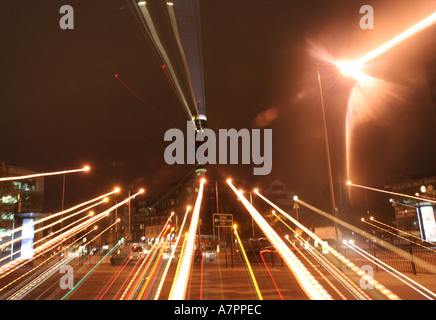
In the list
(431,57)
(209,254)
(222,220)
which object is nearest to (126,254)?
(209,254)

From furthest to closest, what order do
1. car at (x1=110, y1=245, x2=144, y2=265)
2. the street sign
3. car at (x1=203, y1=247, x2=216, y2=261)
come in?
1. car at (x1=203, y1=247, x2=216, y2=261)
2. car at (x1=110, y1=245, x2=144, y2=265)
3. the street sign

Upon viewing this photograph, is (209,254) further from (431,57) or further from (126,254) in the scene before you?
(431,57)

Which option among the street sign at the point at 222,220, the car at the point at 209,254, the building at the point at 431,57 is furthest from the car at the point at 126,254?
the building at the point at 431,57

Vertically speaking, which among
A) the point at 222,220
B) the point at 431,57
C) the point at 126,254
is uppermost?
the point at 431,57

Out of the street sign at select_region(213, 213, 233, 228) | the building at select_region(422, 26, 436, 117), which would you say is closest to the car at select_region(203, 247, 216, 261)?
the street sign at select_region(213, 213, 233, 228)

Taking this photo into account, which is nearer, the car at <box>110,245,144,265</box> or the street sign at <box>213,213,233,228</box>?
the street sign at <box>213,213,233,228</box>

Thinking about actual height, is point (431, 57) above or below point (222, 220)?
above

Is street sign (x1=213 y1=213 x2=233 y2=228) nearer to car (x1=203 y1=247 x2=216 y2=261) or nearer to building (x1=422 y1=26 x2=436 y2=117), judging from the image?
car (x1=203 y1=247 x2=216 y2=261)

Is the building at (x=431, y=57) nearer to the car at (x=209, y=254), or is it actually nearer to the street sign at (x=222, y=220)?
the street sign at (x=222, y=220)

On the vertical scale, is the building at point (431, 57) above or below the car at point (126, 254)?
above
